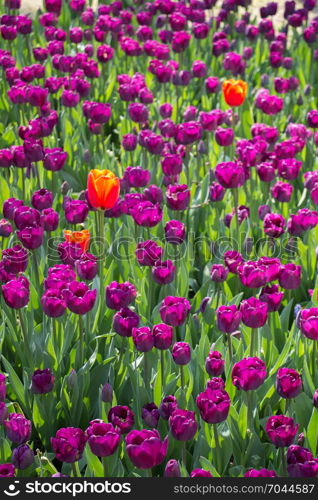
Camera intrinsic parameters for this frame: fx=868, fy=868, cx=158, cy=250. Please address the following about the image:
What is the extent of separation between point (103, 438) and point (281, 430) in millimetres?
455

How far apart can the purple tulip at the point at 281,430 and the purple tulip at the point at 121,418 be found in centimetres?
36

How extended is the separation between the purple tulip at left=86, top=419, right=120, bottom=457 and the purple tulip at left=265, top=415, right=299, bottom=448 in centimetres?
40

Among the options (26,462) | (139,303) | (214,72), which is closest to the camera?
(26,462)

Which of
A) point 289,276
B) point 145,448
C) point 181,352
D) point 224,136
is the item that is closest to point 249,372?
point 181,352

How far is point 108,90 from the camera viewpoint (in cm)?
519

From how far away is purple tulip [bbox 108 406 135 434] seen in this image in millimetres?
2244

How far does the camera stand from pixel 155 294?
338 cm

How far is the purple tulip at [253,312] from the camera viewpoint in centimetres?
251

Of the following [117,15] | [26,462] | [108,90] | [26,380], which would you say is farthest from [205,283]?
[117,15]

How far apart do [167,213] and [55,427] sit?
1291 mm

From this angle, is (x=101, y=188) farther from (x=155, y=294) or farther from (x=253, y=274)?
(x=253, y=274)

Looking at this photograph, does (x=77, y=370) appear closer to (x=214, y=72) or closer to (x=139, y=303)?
(x=139, y=303)

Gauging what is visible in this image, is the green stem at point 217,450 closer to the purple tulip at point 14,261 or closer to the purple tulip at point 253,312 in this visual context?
the purple tulip at point 253,312

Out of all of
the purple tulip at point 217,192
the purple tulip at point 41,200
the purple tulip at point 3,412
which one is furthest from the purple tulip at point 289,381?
the purple tulip at point 217,192
